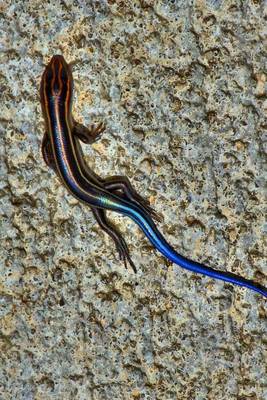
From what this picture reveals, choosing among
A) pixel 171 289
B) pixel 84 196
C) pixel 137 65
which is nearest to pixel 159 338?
pixel 171 289

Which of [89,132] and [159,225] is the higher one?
[89,132]

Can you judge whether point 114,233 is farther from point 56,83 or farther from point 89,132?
point 56,83

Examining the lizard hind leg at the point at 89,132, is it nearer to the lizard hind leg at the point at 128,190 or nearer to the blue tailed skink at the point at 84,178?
the blue tailed skink at the point at 84,178

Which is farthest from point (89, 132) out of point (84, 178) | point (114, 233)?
point (114, 233)

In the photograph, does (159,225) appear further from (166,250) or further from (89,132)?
(89,132)

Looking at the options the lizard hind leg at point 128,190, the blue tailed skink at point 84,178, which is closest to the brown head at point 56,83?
the blue tailed skink at point 84,178

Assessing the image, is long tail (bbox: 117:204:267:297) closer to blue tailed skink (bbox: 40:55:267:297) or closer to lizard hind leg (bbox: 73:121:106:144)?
blue tailed skink (bbox: 40:55:267:297)
